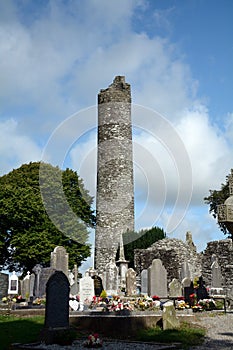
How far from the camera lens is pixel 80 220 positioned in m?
35.1

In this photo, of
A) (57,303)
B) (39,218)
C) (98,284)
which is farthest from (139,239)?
(57,303)

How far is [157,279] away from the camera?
52.1 ft

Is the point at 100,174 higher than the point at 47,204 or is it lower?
higher

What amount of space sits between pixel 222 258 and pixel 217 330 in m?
14.2

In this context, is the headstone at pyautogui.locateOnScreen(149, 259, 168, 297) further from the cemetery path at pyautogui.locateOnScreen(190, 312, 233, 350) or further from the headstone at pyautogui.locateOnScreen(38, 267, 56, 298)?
the headstone at pyautogui.locateOnScreen(38, 267, 56, 298)

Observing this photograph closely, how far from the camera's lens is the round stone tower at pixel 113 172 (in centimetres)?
3219

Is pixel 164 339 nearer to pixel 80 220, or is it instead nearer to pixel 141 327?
pixel 141 327

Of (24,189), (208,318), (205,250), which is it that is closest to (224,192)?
(205,250)

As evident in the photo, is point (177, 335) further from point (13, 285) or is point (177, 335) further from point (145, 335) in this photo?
point (13, 285)

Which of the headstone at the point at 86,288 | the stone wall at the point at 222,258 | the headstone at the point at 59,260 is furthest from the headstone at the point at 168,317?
the stone wall at the point at 222,258

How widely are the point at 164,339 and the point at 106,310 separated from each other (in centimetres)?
368

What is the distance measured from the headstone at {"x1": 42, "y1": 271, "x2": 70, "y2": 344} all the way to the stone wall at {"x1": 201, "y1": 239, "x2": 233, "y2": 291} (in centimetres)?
1507

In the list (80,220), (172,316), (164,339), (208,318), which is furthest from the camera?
(80,220)

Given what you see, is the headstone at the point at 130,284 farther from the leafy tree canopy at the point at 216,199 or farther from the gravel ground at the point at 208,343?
Answer: the leafy tree canopy at the point at 216,199
